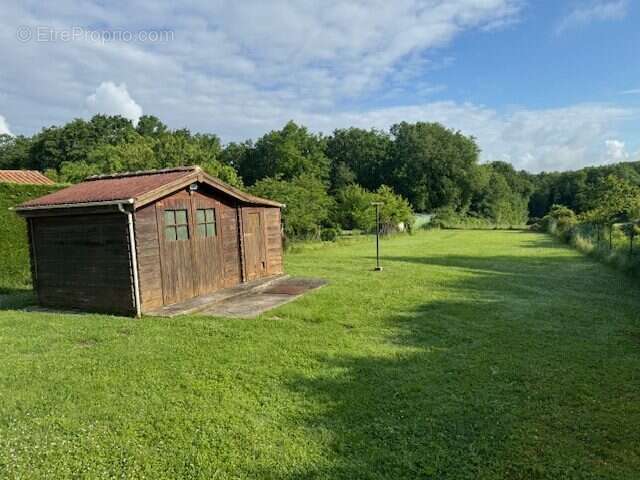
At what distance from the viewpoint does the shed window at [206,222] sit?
8922mm

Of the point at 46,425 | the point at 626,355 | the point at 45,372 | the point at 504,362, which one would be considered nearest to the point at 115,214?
the point at 45,372

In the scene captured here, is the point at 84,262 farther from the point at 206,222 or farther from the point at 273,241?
the point at 273,241

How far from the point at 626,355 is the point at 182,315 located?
21.0 feet

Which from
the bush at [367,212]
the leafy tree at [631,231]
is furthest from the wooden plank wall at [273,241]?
the bush at [367,212]

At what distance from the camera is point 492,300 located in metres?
8.19

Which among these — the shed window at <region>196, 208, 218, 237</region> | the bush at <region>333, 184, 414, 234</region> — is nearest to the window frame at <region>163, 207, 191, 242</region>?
the shed window at <region>196, 208, 218, 237</region>

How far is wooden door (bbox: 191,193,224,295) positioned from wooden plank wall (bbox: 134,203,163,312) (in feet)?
3.29

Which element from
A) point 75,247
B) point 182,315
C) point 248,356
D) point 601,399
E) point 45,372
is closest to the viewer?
point 601,399

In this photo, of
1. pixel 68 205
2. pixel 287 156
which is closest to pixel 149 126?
pixel 287 156

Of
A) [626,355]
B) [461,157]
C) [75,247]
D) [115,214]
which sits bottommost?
[626,355]

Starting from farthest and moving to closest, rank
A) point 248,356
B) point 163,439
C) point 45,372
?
point 248,356 < point 45,372 < point 163,439

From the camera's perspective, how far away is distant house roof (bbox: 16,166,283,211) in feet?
24.3

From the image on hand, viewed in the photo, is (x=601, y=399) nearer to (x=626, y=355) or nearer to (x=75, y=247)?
(x=626, y=355)

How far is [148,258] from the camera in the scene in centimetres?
759
